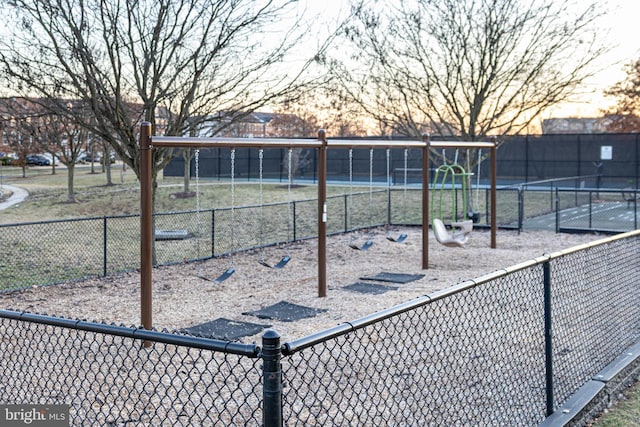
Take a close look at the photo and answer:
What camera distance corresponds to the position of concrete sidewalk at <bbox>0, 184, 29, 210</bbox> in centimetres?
2523

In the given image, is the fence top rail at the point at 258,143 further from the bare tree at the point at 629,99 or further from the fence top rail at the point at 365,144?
the bare tree at the point at 629,99

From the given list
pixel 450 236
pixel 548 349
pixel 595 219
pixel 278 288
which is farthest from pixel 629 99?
pixel 548 349

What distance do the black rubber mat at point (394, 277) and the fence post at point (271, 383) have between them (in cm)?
802

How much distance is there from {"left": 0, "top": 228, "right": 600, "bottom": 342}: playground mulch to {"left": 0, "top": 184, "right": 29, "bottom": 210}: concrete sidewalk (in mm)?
15365

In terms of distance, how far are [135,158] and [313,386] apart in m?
6.41

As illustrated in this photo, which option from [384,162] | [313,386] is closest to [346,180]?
[384,162]

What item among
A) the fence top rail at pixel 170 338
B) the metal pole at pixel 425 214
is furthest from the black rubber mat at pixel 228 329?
the metal pole at pixel 425 214

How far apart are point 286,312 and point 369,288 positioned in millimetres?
1847

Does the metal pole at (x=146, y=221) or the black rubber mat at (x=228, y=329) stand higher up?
the metal pole at (x=146, y=221)

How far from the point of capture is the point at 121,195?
2878 cm

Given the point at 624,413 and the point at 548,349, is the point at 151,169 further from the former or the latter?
the point at 624,413

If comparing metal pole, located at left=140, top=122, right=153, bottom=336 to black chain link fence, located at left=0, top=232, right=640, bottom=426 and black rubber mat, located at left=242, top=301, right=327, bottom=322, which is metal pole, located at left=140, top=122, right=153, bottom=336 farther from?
black rubber mat, located at left=242, top=301, right=327, bottom=322

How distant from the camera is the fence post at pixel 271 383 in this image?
2191 millimetres

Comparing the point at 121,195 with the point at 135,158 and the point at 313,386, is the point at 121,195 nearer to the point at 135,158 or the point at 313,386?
the point at 135,158
